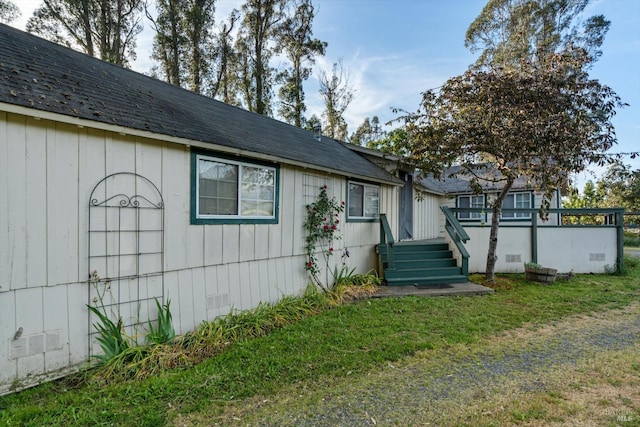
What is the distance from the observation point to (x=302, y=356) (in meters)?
3.72

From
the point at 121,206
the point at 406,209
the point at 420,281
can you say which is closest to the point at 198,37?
the point at 406,209

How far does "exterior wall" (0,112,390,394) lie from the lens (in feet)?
9.91

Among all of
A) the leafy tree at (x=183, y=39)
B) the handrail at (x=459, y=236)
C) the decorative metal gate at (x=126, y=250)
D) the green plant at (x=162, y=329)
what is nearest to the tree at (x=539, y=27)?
the handrail at (x=459, y=236)

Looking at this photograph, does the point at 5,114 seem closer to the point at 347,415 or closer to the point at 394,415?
the point at 347,415

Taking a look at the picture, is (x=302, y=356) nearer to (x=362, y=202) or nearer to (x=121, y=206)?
(x=121, y=206)

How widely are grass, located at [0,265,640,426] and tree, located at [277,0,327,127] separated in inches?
645

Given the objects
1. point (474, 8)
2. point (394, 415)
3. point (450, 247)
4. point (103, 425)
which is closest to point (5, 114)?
point (103, 425)

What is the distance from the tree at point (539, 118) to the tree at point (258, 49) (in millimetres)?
14120

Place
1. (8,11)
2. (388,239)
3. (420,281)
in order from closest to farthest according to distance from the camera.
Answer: (420,281) < (388,239) < (8,11)

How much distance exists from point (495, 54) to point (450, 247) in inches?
688

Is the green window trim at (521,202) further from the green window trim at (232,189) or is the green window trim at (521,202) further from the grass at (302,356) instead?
the green window trim at (232,189)

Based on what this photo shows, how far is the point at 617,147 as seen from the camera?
665 centimetres

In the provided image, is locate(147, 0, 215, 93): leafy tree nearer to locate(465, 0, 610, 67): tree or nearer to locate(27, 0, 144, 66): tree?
locate(27, 0, 144, 66): tree

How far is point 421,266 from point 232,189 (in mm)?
4929
